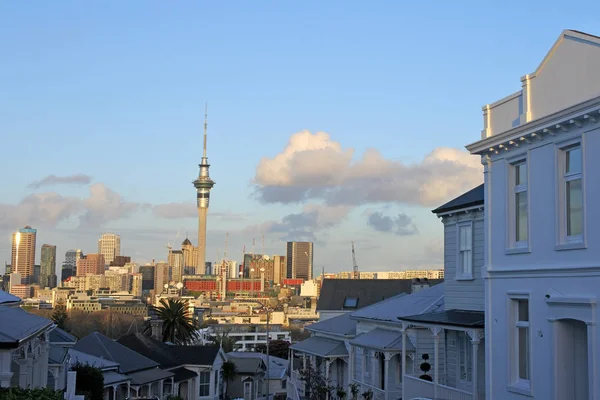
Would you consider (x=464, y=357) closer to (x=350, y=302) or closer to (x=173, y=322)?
(x=173, y=322)

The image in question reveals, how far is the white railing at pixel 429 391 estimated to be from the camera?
2114cm

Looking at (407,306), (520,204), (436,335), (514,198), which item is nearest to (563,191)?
(520,204)

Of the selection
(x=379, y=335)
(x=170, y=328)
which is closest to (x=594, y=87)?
(x=379, y=335)

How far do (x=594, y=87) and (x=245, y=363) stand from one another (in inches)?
1827

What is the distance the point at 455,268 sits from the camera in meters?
26.0

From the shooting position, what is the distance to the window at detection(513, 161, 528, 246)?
60.3ft

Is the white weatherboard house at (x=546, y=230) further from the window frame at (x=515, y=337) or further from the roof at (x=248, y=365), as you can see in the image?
the roof at (x=248, y=365)

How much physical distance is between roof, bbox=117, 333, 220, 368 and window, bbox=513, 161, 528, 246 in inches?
1132

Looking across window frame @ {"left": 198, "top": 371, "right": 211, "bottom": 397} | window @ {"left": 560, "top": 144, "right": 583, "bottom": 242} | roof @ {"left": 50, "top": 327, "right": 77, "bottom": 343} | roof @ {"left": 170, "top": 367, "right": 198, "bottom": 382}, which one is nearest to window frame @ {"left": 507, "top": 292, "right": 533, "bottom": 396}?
window @ {"left": 560, "top": 144, "right": 583, "bottom": 242}

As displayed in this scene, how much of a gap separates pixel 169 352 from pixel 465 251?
25.3m

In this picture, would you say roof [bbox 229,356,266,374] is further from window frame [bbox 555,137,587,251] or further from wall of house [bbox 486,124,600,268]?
window frame [bbox 555,137,587,251]

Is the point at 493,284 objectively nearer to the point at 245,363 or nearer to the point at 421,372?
the point at 421,372

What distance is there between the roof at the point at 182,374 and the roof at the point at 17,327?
1775 cm

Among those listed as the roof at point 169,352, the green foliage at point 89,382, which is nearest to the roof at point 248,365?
the roof at point 169,352
